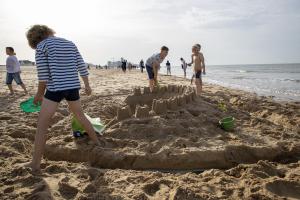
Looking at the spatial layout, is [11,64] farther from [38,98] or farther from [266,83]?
[266,83]

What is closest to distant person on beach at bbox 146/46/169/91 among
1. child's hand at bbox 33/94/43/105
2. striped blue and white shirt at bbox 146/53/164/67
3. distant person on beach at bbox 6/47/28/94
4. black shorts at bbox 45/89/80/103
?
striped blue and white shirt at bbox 146/53/164/67

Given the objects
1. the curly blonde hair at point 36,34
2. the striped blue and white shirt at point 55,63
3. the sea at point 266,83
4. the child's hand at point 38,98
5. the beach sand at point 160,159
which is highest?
the curly blonde hair at point 36,34

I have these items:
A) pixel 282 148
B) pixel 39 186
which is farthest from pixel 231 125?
pixel 39 186

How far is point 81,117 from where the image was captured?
3877 millimetres

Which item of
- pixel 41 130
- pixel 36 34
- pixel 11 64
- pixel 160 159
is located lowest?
pixel 160 159

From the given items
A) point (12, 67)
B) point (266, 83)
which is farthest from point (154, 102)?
point (266, 83)

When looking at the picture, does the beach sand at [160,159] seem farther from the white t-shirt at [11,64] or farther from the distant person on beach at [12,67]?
the white t-shirt at [11,64]

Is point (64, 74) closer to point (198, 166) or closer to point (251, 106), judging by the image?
point (198, 166)

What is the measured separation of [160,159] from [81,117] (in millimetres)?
1094

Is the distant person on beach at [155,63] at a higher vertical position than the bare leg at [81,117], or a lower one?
higher

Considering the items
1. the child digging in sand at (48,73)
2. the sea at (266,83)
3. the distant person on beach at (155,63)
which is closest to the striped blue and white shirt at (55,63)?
the child digging in sand at (48,73)

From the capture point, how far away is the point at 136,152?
400 centimetres

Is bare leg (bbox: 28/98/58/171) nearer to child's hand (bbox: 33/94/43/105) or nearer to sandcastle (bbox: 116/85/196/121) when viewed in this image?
child's hand (bbox: 33/94/43/105)

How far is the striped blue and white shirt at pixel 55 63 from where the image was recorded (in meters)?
3.35
